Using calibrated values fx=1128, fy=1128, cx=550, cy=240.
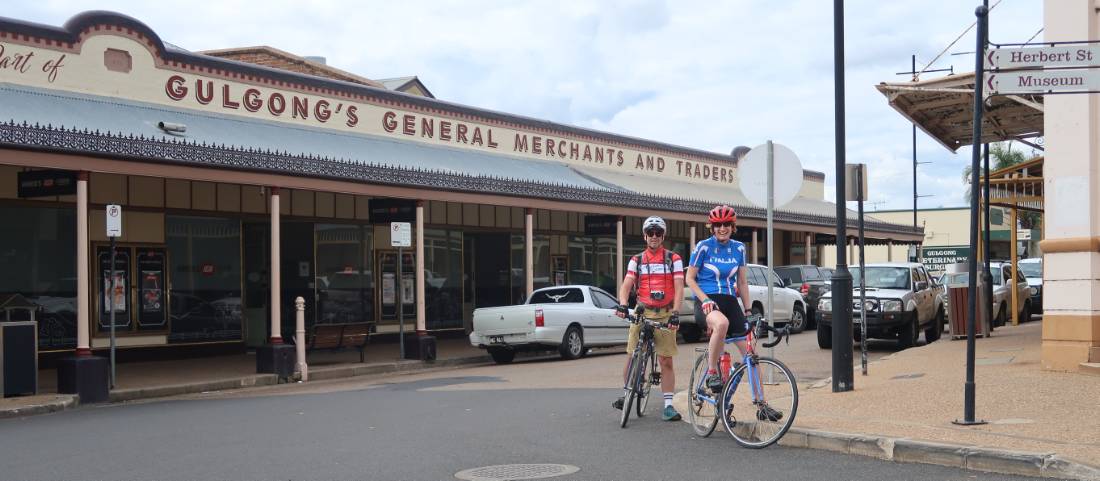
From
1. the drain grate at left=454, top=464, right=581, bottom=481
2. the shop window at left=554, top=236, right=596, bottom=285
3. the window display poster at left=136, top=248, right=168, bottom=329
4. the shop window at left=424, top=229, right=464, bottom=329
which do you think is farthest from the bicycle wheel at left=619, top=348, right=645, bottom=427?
the shop window at left=554, top=236, right=596, bottom=285

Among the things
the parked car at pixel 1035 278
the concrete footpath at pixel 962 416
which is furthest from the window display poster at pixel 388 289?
the parked car at pixel 1035 278

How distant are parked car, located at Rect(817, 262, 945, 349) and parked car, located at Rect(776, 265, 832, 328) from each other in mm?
6167

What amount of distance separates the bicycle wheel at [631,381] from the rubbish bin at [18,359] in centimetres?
871

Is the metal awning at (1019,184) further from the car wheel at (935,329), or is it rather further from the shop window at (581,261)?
the shop window at (581,261)

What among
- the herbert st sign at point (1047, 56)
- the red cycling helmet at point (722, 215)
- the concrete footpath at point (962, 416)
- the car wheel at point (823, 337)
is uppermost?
the herbert st sign at point (1047, 56)

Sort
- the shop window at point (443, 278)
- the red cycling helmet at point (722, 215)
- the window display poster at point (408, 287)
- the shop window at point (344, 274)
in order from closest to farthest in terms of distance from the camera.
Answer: the red cycling helmet at point (722, 215) < the shop window at point (344, 274) < the window display poster at point (408, 287) < the shop window at point (443, 278)

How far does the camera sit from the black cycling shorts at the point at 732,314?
929 centimetres

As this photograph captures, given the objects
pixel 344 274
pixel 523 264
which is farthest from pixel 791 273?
pixel 344 274

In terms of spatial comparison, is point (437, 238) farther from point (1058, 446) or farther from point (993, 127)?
point (1058, 446)

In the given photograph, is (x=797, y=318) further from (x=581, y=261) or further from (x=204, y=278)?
(x=204, y=278)

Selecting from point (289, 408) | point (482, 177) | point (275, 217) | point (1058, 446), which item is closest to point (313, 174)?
point (275, 217)

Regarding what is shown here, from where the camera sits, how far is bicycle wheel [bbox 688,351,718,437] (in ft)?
30.2

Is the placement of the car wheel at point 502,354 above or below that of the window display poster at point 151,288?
below

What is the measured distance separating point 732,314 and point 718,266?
0.42 meters
